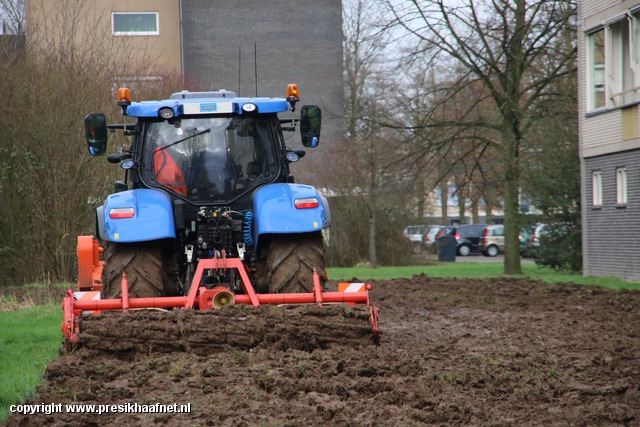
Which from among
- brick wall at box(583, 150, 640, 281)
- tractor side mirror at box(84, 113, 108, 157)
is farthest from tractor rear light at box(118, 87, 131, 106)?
brick wall at box(583, 150, 640, 281)

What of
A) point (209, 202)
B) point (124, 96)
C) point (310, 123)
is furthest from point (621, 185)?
point (124, 96)

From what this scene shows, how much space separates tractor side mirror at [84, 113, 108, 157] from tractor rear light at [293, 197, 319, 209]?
6.44 ft

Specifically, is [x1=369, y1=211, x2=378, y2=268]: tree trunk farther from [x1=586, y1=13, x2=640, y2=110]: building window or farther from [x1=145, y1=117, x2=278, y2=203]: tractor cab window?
[x1=145, y1=117, x2=278, y2=203]: tractor cab window

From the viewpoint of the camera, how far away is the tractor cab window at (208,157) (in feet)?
31.7

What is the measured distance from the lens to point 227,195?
9656 mm

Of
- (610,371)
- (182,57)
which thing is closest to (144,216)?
(610,371)

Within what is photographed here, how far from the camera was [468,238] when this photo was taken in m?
49.2

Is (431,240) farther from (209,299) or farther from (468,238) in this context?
(209,299)

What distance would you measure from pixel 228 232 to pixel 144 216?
0.82 metres

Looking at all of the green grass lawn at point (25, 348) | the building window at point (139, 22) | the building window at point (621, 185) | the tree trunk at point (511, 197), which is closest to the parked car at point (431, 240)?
the tree trunk at point (511, 197)

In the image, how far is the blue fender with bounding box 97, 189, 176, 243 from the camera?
878 cm

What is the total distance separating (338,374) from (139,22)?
3189 cm

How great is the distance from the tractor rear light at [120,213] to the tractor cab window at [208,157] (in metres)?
0.88

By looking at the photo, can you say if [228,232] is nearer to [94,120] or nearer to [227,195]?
[227,195]
